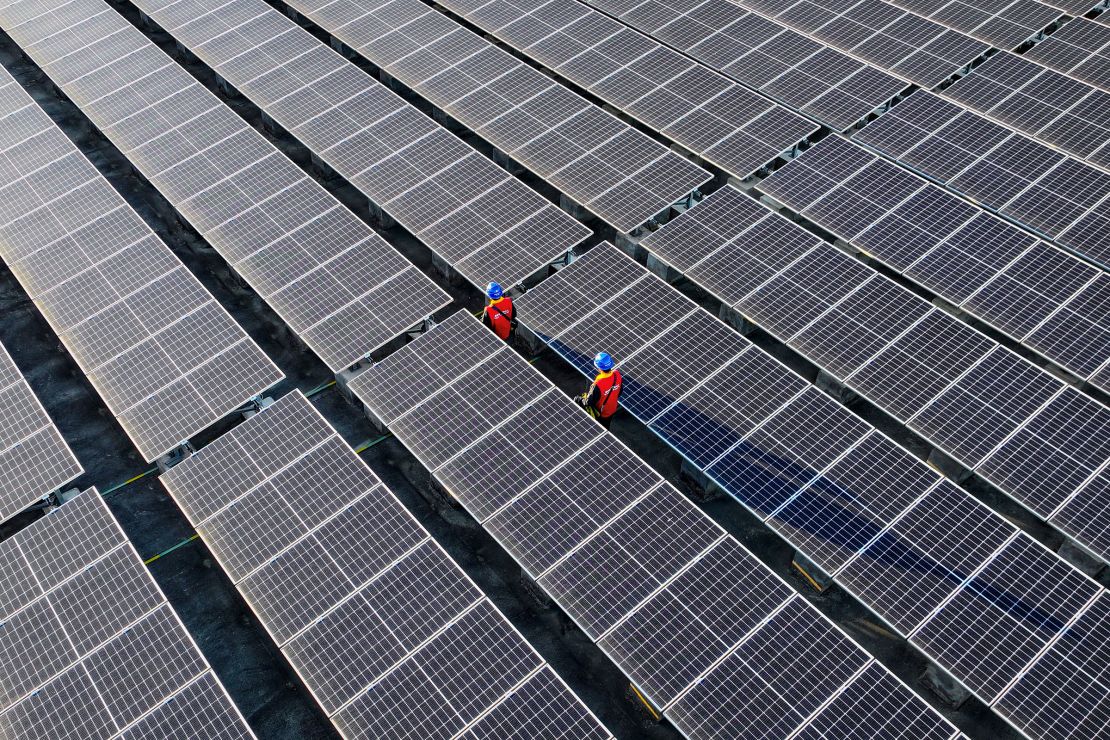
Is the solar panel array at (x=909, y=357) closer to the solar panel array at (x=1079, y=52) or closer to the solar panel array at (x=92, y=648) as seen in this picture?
the solar panel array at (x=1079, y=52)

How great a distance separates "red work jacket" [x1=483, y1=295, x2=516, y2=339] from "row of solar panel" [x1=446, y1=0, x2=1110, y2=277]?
8.66 metres

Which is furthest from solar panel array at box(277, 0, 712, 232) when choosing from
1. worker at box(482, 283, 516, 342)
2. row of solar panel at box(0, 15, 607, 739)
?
row of solar panel at box(0, 15, 607, 739)

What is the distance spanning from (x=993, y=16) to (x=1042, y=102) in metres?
6.43

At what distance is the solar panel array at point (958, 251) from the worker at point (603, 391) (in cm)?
860

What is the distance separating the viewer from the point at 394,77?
2788 cm

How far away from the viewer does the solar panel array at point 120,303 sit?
19328 mm

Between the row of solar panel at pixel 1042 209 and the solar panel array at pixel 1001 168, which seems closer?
the row of solar panel at pixel 1042 209

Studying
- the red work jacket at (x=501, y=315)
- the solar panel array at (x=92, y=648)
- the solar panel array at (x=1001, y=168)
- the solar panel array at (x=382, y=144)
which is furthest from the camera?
the solar panel array at (x=1001, y=168)

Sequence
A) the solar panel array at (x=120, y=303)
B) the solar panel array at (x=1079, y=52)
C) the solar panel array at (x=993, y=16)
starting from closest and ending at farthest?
the solar panel array at (x=120, y=303)
the solar panel array at (x=1079, y=52)
the solar panel array at (x=993, y=16)

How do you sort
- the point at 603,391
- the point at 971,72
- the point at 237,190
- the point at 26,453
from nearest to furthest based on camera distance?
the point at 26,453 < the point at 603,391 < the point at 237,190 < the point at 971,72

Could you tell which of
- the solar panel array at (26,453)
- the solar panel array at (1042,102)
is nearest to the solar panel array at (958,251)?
the solar panel array at (1042,102)

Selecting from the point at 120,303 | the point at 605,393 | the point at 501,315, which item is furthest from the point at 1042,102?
the point at 120,303

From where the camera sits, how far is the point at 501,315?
2098cm

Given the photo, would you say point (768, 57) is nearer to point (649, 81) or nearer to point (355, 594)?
point (649, 81)
